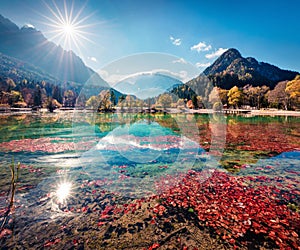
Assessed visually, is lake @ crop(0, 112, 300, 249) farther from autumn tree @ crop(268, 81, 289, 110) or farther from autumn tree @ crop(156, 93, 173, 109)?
autumn tree @ crop(268, 81, 289, 110)

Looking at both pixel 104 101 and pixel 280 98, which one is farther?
pixel 104 101

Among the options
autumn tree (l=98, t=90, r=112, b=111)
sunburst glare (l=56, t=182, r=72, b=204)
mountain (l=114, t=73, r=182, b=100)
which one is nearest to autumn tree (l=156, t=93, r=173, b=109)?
mountain (l=114, t=73, r=182, b=100)

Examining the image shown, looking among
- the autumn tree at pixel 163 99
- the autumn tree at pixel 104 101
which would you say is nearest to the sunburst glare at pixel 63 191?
the autumn tree at pixel 163 99

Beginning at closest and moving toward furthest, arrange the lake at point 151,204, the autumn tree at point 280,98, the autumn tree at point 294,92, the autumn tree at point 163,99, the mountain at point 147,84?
the lake at point 151,204 → the mountain at point 147,84 → the autumn tree at point 163,99 → the autumn tree at point 294,92 → the autumn tree at point 280,98

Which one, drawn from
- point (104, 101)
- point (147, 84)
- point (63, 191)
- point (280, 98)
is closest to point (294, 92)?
point (280, 98)

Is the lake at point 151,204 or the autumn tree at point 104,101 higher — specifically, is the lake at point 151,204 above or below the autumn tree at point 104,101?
below

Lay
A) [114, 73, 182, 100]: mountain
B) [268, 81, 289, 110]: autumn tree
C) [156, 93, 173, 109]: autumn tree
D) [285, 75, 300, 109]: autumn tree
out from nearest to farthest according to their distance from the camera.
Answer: [114, 73, 182, 100]: mountain, [156, 93, 173, 109]: autumn tree, [285, 75, 300, 109]: autumn tree, [268, 81, 289, 110]: autumn tree

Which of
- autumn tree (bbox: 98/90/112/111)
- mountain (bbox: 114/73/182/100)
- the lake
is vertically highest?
autumn tree (bbox: 98/90/112/111)

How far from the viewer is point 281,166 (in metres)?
8.09

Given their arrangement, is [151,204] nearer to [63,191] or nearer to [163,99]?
[63,191]

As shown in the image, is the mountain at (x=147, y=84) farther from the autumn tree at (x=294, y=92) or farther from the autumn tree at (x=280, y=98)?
the autumn tree at (x=280, y=98)

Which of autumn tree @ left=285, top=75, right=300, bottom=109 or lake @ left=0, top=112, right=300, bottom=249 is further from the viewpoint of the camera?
autumn tree @ left=285, top=75, right=300, bottom=109

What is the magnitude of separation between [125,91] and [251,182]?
775cm

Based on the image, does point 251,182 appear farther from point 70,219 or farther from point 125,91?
point 125,91
